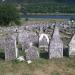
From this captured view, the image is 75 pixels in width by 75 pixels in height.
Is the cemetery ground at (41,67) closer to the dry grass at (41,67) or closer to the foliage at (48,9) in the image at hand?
the dry grass at (41,67)

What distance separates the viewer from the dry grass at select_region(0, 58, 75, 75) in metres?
19.5

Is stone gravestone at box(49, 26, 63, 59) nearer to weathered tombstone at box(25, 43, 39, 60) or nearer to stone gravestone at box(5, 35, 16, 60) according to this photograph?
weathered tombstone at box(25, 43, 39, 60)

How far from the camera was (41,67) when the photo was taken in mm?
20141

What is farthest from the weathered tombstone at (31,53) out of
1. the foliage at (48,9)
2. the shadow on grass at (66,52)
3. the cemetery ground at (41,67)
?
the foliage at (48,9)

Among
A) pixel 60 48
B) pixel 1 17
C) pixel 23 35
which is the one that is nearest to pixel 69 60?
pixel 60 48

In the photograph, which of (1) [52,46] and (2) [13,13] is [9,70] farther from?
(2) [13,13]

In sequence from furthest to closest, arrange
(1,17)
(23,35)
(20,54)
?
(1,17)
(23,35)
(20,54)

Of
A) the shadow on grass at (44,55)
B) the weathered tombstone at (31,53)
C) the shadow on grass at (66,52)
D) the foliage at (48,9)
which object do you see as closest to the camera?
the weathered tombstone at (31,53)

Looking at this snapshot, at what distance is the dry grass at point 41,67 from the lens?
64.0 feet

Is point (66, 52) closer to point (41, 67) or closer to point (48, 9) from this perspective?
point (41, 67)

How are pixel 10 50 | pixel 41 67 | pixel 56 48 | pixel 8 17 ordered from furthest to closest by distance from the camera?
pixel 8 17, pixel 10 50, pixel 56 48, pixel 41 67

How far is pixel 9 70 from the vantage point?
1994cm

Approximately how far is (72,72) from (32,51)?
324 cm

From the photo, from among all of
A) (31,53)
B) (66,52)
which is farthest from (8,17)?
(31,53)
